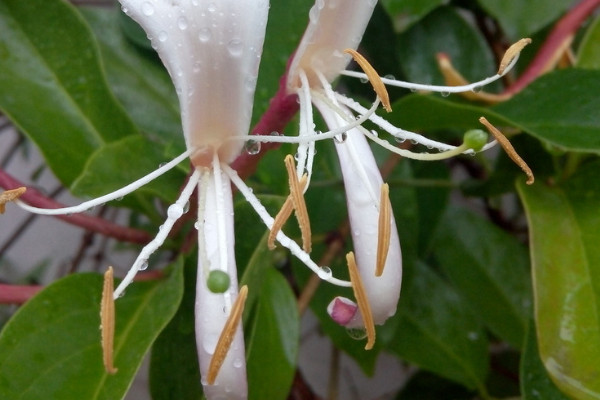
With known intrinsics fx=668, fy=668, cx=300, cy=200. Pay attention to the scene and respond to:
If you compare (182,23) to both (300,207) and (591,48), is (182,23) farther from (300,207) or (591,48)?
(591,48)

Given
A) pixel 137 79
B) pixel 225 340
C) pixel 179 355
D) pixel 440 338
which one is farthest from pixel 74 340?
pixel 440 338

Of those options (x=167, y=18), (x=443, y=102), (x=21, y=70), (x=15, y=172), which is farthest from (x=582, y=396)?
(x=15, y=172)

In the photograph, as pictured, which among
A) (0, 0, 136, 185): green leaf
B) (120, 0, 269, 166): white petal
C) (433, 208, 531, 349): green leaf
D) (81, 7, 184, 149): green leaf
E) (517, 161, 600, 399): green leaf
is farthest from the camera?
(433, 208, 531, 349): green leaf

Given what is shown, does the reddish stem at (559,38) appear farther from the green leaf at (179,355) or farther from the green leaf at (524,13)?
the green leaf at (179,355)

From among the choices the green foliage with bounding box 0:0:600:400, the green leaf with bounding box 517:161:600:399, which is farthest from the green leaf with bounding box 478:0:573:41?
the green leaf with bounding box 517:161:600:399

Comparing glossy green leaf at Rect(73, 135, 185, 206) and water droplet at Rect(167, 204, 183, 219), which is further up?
glossy green leaf at Rect(73, 135, 185, 206)

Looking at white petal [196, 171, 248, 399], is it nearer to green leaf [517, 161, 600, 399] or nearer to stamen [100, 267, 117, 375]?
stamen [100, 267, 117, 375]

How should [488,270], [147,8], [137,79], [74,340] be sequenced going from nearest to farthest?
1. [147,8]
2. [74,340]
3. [137,79]
4. [488,270]
